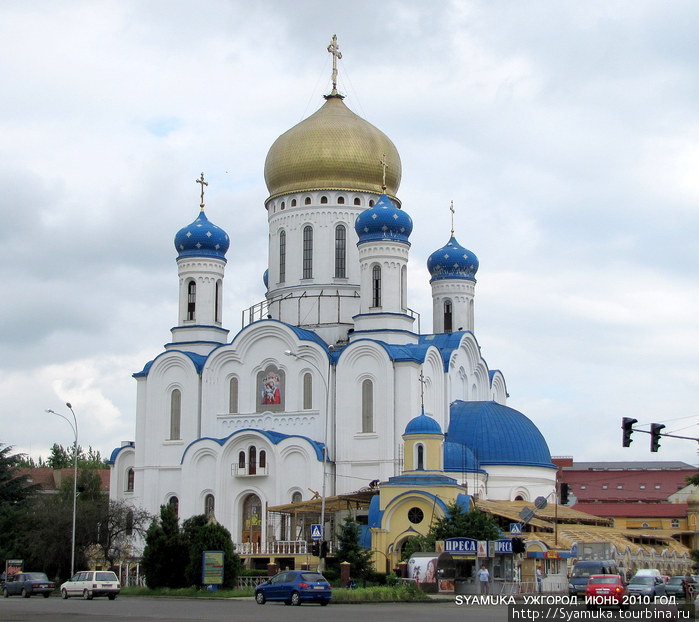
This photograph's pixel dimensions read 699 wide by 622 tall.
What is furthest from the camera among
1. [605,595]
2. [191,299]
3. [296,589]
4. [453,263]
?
[453,263]

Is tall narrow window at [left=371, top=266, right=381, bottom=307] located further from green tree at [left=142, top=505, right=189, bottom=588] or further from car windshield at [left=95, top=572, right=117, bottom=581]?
car windshield at [left=95, top=572, right=117, bottom=581]

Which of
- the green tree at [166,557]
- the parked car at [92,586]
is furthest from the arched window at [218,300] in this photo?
the parked car at [92,586]

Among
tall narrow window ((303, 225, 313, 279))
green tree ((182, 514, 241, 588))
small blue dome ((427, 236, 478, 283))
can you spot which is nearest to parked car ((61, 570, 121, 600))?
green tree ((182, 514, 241, 588))

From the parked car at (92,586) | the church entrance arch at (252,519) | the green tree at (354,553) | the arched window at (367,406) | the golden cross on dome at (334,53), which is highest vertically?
the golden cross on dome at (334,53)

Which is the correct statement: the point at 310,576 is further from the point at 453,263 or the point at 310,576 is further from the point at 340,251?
the point at 453,263

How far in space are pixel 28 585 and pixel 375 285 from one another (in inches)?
688

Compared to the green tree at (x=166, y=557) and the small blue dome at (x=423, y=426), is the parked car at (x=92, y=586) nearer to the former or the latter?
the green tree at (x=166, y=557)

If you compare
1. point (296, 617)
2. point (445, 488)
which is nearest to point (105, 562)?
point (445, 488)

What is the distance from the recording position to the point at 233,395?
47500 mm

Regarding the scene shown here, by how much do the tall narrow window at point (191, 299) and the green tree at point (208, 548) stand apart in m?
15.6

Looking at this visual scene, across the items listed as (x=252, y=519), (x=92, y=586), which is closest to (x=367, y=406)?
(x=252, y=519)

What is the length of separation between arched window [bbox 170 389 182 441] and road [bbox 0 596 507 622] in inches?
688

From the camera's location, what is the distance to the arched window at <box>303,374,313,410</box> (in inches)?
1804

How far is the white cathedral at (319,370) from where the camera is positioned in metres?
44.4
